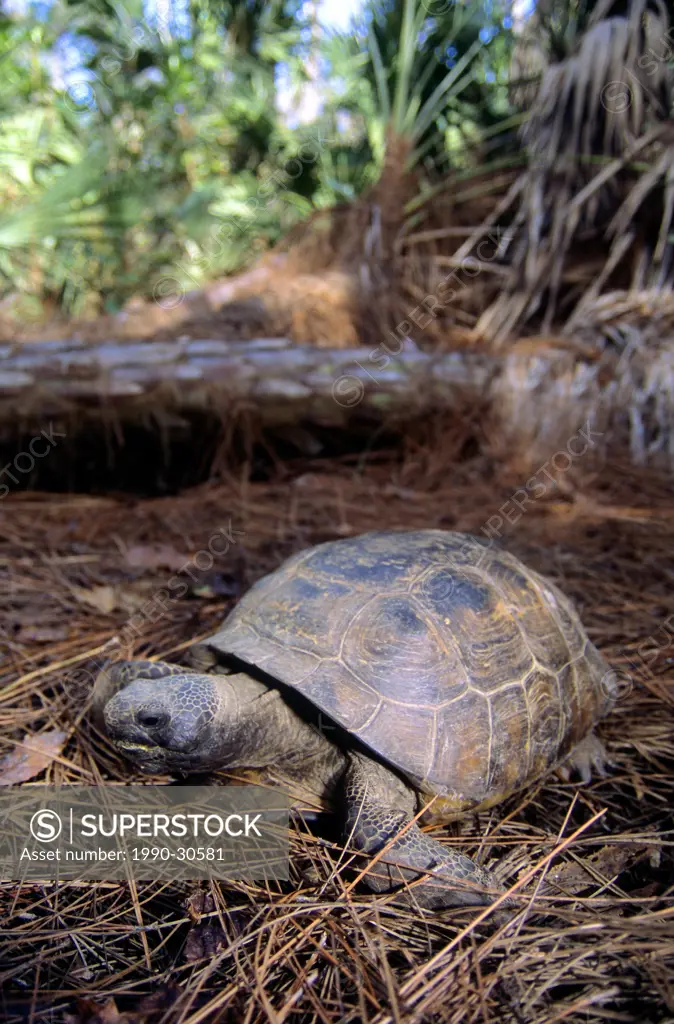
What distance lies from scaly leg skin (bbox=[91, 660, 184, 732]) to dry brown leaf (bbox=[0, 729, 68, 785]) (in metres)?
0.15

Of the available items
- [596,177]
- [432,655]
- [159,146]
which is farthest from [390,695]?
[159,146]

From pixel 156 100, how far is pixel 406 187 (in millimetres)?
5207

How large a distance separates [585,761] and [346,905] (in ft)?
3.00

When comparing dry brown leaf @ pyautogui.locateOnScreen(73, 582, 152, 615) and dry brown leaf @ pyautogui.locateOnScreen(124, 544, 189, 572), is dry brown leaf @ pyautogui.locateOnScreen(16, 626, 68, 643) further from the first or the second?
dry brown leaf @ pyautogui.locateOnScreen(124, 544, 189, 572)

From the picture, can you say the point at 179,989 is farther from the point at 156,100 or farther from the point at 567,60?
the point at 156,100

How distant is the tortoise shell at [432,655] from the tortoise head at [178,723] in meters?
0.16

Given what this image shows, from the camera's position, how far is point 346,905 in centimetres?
127

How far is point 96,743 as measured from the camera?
1.73 meters

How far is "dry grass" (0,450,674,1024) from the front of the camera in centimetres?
107
